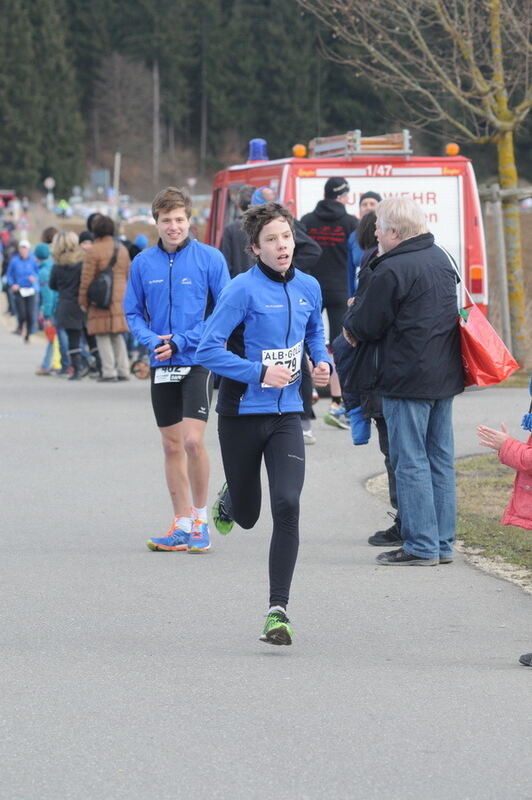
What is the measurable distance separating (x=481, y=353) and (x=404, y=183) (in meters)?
8.15

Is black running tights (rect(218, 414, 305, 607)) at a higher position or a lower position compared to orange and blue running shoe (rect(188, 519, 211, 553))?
higher

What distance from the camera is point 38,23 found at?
121 m

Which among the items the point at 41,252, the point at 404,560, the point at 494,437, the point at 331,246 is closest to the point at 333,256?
the point at 331,246

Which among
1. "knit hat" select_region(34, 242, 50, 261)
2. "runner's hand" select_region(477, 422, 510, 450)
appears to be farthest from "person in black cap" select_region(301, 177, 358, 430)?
"knit hat" select_region(34, 242, 50, 261)

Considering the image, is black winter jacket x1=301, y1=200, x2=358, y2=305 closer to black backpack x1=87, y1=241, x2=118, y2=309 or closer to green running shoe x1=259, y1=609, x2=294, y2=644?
black backpack x1=87, y1=241, x2=118, y2=309

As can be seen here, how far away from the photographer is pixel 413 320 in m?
7.89

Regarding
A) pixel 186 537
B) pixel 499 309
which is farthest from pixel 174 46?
pixel 186 537

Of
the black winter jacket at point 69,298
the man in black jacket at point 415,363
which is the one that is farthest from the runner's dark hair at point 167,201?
the black winter jacket at point 69,298

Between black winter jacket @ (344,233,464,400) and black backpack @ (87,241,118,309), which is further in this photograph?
black backpack @ (87,241,118,309)

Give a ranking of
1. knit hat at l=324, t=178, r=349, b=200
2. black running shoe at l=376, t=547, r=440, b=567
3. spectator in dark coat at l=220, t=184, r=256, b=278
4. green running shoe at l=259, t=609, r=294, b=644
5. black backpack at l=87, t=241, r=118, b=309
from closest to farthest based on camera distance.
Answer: green running shoe at l=259, t=609, r=294, b=644, black running shoe at l=376, t=547, r=440, b=567, spectator in dark coat at l=220, t=184, r=256, b=278, knit hat at l=324, t=178, r=349, b=200, black backpack at l=87, t=241, r=118, b=309

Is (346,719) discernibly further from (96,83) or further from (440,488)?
(96,83)

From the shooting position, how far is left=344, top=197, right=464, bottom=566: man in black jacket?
7.88 metres

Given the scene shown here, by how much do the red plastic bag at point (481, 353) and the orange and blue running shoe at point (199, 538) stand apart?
165cm

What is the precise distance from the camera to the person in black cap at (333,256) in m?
13.9
